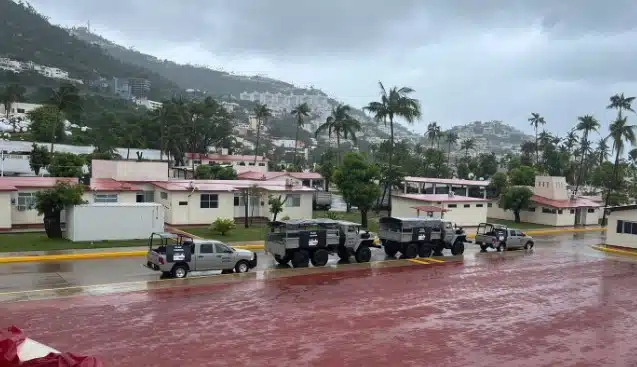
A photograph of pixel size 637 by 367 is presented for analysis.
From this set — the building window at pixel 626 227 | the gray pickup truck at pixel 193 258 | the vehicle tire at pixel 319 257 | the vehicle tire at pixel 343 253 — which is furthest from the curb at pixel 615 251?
the gray pickup truck at pixel 193 258

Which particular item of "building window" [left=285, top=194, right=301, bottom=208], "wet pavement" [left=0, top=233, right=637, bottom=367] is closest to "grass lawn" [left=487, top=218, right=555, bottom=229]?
"building window" [left=285, top=194, right=301, bottom=208]

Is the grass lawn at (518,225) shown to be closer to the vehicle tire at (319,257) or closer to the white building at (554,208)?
the white building at (554,208)

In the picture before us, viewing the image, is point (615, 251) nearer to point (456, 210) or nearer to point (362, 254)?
point (456, 210)

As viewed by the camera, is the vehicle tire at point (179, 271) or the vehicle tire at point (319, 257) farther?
the vehicle tire at point (319, 257)

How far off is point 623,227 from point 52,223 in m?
34.2

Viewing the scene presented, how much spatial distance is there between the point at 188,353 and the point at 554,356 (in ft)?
29.2

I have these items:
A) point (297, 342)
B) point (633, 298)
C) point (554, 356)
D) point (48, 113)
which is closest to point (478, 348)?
point (554, 356)

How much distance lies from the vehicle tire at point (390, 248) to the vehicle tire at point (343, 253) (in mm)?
3009

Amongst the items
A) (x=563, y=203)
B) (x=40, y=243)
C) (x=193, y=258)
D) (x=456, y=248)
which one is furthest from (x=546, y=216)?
(x=40, y=243)

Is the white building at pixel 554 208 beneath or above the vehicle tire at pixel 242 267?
above

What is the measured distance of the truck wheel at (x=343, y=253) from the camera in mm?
26578

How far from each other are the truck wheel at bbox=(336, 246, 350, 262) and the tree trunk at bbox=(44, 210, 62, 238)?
14.8m

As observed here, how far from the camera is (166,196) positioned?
3816 cm

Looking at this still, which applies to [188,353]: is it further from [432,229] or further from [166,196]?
[166,196]
